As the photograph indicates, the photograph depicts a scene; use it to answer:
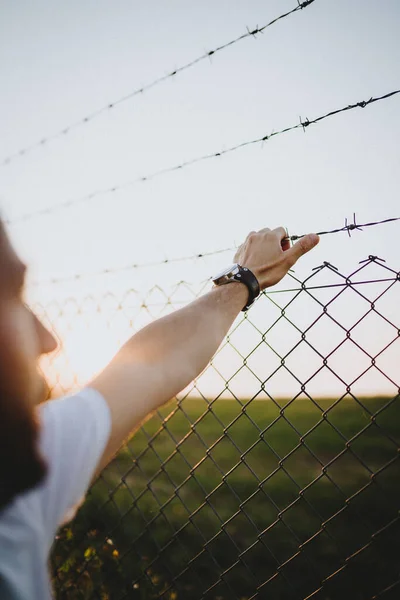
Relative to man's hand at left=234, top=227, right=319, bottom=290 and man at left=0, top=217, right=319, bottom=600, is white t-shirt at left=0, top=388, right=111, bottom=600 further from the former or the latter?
man's hand at left=234, top=227, right=319, bottom=290

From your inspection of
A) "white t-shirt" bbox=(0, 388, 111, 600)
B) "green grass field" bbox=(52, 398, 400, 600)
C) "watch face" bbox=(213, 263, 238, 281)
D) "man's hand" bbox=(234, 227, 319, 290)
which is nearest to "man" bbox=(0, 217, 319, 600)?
"white t-shirt" bbox=(0, 388, 111, 600)

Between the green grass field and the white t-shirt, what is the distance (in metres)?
0.89

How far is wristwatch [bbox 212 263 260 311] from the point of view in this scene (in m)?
1.56

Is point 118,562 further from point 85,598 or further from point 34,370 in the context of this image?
point 34,370

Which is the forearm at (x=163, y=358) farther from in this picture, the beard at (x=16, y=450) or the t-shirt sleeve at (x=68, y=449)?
the beard at (x=16, y=450)

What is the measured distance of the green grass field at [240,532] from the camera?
208cm

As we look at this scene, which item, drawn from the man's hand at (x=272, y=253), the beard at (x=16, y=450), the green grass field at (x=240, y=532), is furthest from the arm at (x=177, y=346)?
the green grass field at (x=240, y=532)

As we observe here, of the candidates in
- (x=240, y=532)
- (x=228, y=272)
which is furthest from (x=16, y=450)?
(x=240, y=532)

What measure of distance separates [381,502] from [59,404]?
15.9 ft

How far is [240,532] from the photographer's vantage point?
378cm

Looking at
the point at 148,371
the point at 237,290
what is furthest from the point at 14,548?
the point at 237,290

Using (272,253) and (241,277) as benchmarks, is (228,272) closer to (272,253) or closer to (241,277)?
(241,277)

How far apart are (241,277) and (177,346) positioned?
0.42m

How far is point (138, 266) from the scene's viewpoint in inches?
90.7
